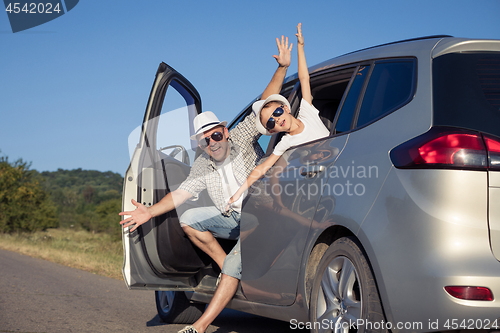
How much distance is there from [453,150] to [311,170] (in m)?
1.08

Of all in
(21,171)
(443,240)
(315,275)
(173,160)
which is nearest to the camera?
(443,240)

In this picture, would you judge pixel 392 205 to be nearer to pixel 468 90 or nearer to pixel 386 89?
pixel 468 90

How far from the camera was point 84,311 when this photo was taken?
5.62m

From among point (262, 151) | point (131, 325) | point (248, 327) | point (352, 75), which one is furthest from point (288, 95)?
point (131, 325)

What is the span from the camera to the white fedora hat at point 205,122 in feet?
15.0

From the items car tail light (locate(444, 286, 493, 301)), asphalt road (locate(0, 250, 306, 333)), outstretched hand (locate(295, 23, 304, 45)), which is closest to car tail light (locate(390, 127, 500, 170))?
car tail light (locate(444, 286, 493, 301))

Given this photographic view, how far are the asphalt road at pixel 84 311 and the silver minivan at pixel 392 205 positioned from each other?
144 centimetres

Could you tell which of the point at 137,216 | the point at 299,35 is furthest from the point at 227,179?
the point at 299,35

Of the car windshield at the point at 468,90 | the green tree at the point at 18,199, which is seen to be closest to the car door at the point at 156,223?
the car windshield at the point at 468,90

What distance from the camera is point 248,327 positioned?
5.15 metres

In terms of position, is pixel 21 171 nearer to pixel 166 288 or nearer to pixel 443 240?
pixel 166 288

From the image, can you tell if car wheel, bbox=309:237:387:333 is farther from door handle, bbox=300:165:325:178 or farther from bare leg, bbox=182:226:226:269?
bare leg, bbox=182:226:226:269

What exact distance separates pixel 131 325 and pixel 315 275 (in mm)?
2742

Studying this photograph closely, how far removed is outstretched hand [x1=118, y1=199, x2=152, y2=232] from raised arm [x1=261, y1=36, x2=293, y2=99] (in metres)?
1.46
